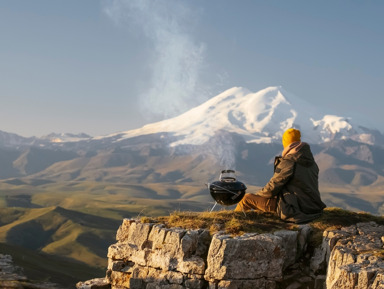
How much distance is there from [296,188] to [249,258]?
11.6ft

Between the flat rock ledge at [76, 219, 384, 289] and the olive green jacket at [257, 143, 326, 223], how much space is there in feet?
2.82

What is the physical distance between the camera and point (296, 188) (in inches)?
645

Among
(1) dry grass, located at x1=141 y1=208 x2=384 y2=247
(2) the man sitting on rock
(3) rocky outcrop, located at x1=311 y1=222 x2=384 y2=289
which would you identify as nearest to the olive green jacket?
(2) the man sitting on rock

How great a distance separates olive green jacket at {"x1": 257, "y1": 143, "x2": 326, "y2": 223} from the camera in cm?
1623

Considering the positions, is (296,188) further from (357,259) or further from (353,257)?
(357,259)

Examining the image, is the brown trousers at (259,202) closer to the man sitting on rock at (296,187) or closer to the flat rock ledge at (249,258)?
the man sitting on rock at (296,187)

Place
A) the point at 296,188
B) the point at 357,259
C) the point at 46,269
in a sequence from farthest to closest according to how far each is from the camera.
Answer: the point at 46,269, the point at 296,188, the point at 357,259

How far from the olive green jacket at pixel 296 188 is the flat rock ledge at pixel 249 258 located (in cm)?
86

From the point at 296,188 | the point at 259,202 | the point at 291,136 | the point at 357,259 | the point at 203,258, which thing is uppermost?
the point at 291,136

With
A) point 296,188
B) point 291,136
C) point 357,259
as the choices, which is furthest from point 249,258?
point 291,136

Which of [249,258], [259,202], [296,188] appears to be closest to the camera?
[249,258]

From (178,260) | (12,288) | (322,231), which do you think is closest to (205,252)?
(178,260)

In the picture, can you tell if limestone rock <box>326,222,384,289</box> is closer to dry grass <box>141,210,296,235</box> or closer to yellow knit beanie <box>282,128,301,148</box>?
dry grass <box>141,210,296,235</box>

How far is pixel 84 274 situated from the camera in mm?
115625
